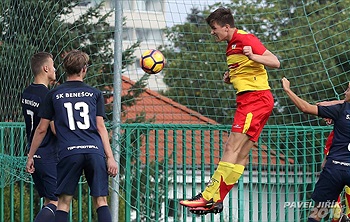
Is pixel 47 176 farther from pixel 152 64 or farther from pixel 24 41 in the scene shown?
pixel 24 41

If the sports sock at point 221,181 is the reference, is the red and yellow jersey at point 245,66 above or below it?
above

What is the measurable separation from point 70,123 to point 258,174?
154 inches

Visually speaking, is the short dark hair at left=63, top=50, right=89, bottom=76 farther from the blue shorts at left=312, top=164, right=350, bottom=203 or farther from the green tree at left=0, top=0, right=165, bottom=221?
the green tree at left=0, top=0, right=165, bottom=221

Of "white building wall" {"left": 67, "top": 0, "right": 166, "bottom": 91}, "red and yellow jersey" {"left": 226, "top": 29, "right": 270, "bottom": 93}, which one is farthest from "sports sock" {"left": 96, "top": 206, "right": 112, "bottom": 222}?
"white building wall" {"left": 67, "top": 0, "right": 166, "bottom": 91}

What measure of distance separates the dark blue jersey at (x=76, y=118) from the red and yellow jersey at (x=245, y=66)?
1.56m

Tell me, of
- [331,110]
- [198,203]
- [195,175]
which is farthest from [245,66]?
[195,175]

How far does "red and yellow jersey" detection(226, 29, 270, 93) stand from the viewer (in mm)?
8258

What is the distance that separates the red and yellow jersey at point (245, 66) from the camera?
8.26 m

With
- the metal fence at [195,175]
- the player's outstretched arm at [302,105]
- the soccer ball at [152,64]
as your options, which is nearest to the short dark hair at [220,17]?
the player's outstretched arm at [302,105]

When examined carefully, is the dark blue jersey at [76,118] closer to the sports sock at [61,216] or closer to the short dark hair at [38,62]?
the sports sock at [61,216]

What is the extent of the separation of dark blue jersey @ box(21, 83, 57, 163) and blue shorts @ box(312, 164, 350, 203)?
2.72 metres

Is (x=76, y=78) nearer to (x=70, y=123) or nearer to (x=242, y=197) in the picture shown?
(x=70, y=123)

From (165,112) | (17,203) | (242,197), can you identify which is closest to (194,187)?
(242,197)

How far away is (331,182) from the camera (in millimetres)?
8414
